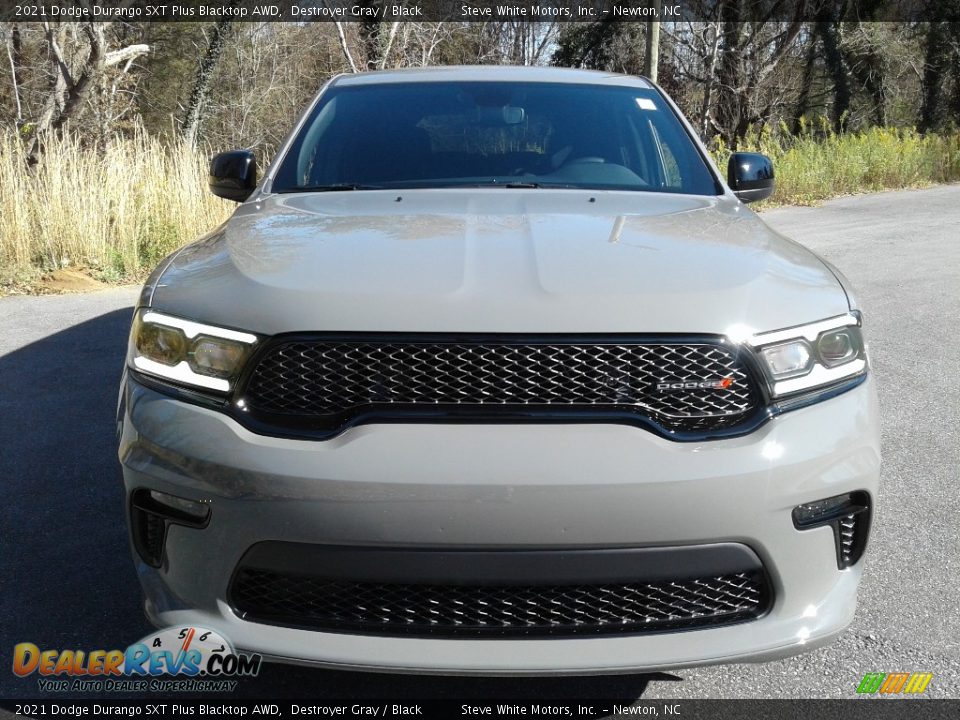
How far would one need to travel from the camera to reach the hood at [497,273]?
196 centimetres

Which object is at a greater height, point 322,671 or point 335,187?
point 335,187

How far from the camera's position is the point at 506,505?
72.2 inches

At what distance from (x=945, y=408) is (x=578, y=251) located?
133 inches

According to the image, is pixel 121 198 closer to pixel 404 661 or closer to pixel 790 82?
pixel 404 661

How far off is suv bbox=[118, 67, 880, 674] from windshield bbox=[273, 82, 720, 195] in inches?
45.4

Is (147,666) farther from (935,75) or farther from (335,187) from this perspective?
(935,75)

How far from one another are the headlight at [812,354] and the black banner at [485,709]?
33.1 inches

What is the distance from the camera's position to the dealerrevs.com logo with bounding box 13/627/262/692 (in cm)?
208

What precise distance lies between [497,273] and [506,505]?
1.79 ft

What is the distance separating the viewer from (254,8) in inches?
1044

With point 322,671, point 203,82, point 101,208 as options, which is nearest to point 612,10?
point 203,82

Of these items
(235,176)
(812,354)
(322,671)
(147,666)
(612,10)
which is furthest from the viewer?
(612,10)

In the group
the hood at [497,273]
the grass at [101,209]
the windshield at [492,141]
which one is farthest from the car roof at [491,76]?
the grass at [101,209]

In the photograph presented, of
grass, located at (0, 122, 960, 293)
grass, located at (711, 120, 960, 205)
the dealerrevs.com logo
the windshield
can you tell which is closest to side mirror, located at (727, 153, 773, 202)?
the windshield
